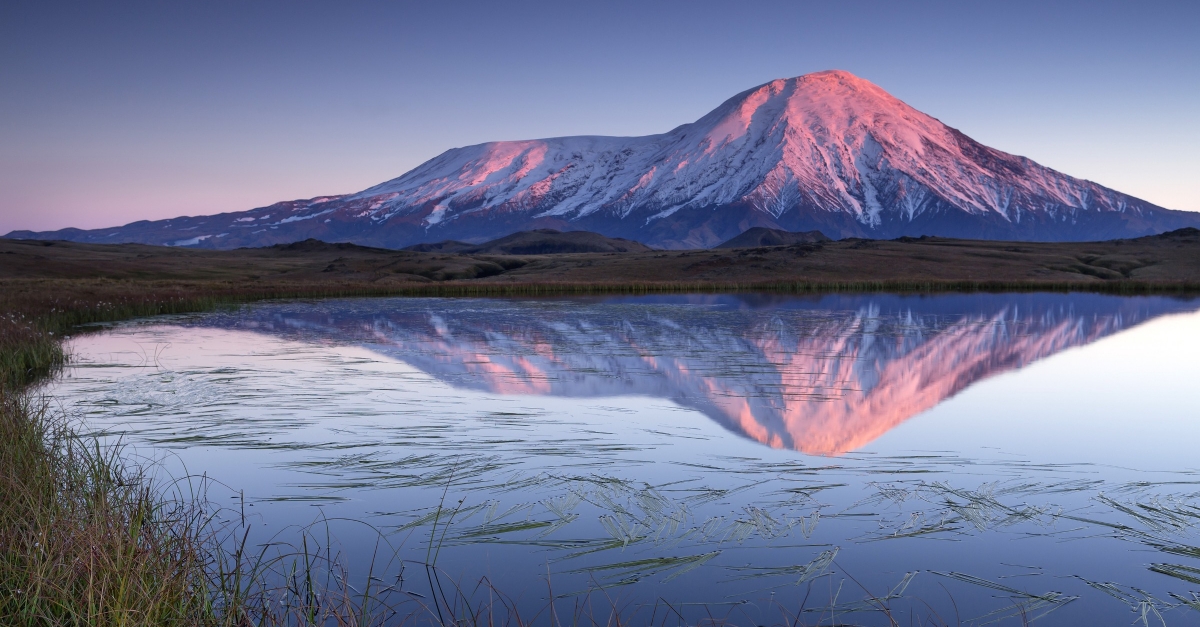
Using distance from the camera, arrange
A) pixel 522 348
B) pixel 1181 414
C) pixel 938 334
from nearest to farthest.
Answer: pixel 1181 414 < pixel 522 348 < pixel 938 334

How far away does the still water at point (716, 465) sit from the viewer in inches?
265

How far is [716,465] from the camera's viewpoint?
10469 millimetres

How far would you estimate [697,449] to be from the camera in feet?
37.8

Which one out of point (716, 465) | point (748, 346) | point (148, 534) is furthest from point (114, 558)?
point (748, 346)

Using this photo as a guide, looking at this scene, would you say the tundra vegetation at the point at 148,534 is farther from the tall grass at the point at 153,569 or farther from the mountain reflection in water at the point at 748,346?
the mountain reflection in water at the point at 748,346

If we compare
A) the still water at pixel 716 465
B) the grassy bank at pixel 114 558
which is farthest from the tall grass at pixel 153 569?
the still water at pixel 716 465

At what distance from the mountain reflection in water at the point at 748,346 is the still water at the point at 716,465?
183 millimetres

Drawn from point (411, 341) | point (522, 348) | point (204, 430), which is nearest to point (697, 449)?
point (204, 430)

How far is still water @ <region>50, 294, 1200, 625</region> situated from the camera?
6730mm

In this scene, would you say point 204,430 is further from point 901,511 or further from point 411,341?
point 411,341

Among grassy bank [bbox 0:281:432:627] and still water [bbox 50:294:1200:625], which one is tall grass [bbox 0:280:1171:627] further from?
still water [bbox 50:294:1200:625]

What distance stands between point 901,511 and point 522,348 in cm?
1786

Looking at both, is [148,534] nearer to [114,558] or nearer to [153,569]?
[114,558]

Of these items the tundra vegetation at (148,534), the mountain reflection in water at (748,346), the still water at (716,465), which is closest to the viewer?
the tundra vegetation at (148,534)
